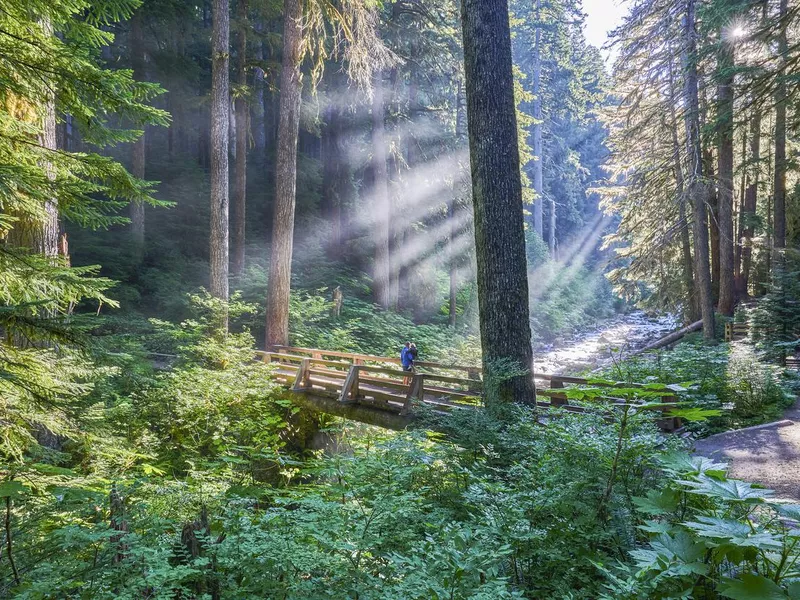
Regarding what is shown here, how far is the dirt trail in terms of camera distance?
571 cm

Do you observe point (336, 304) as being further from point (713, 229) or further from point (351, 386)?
point (713, 229)

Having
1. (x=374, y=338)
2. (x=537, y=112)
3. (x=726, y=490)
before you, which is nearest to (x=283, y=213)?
(x=374, y=338)

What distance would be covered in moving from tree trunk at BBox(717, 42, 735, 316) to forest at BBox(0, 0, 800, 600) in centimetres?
15

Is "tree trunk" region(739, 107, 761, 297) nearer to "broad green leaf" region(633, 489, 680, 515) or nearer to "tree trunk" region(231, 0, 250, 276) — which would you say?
"tree trunk" region(231, 0, 250, 276)

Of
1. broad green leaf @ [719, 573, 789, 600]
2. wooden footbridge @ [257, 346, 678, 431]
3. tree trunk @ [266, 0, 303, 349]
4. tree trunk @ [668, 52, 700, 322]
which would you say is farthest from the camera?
tree trunk @ [668, 52, 700, 322]

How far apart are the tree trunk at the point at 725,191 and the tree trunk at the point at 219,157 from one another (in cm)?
1353

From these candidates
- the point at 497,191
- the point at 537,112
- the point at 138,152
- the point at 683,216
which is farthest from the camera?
the point at 537,112

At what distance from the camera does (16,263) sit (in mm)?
4336

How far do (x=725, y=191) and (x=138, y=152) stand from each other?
22431mm

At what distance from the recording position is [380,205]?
21906mm

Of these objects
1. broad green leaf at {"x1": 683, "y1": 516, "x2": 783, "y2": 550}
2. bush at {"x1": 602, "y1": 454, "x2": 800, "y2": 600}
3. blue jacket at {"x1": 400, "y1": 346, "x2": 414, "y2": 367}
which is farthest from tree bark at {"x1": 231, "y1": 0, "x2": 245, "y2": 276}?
broad green leaf at {"x1": 683, "y1": 516, "x2": 783, "y2": 550}

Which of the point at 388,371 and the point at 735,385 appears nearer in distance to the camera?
Answer: the point at 388,371

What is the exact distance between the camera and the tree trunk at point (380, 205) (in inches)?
856

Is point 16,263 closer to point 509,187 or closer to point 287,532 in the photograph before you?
point 287,532
